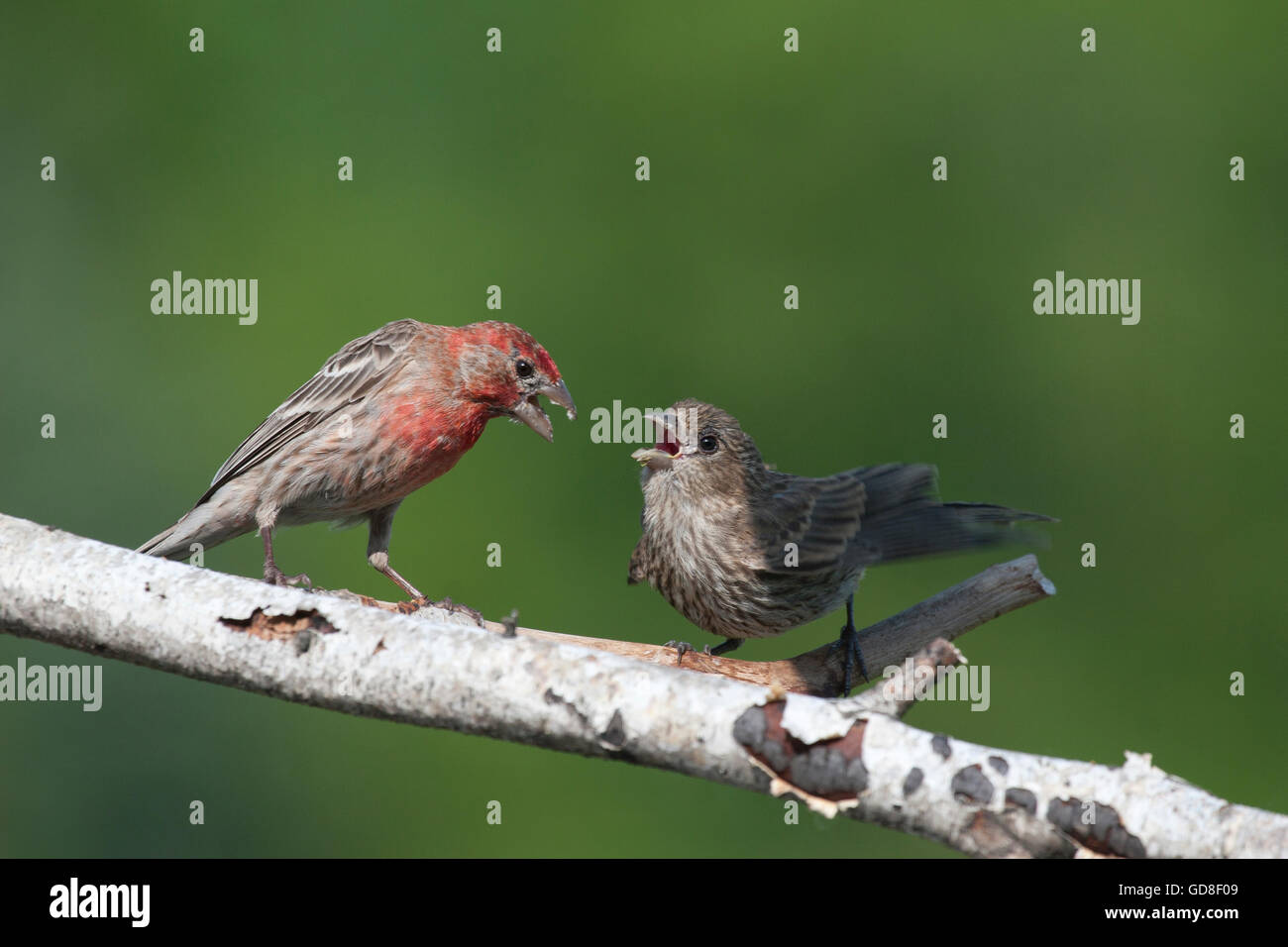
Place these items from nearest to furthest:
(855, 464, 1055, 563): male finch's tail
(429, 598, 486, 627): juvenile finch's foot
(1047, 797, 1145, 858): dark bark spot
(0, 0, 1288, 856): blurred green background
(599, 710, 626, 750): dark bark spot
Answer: (1047, 797, 1145, 858): dark bark spot < (599, 710, 626, 750): dark bark spot < (855, 464, 1055, 563): male finch's tail < (429, 598, 486, 627): juvenile finch's foot < (0, 0, 1288, 856): blurred green background

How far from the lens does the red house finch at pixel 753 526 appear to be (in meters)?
5.59

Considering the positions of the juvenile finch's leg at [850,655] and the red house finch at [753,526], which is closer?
the juvenile finch's leg at [850,655]

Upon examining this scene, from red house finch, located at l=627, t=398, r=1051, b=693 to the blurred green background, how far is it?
3.03m

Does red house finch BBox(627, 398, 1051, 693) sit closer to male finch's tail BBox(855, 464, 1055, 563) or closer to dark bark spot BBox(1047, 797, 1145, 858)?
male finch's tail BBox(855, 464, 1055, 563)

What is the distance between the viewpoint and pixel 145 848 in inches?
360

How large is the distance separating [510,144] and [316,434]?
200 inches

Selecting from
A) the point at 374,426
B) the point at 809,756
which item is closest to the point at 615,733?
the point at 809,756

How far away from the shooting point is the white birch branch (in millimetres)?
3252

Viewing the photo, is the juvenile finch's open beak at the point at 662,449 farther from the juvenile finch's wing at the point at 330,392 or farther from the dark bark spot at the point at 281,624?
the dark bark spot at the point at 281,624

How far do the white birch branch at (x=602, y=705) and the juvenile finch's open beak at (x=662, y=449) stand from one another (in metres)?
2.15

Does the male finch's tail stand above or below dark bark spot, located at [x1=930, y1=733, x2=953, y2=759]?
above

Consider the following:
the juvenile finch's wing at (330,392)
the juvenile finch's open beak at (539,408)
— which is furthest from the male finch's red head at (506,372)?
the juvenile finch's wing at (330,392)

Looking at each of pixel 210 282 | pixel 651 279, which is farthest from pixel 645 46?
pixel 210 282

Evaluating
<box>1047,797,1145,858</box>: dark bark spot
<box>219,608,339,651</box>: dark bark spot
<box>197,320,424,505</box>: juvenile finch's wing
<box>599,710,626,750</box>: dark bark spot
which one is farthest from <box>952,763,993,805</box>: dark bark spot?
<box>197,320,424,505</box>: juvenile finch's wing
